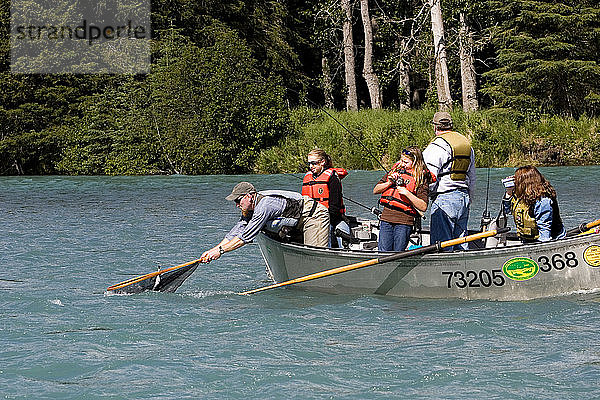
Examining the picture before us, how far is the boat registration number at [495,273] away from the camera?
7.82 meters

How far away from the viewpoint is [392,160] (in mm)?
26141

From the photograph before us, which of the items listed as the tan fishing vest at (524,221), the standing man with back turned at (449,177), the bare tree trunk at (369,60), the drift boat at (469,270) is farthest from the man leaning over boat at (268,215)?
the bare tree trunk at (369,60)

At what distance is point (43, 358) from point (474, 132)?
809 inches

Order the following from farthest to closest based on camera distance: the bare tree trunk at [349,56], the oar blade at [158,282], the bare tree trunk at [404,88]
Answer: the bare tree trunk at [404,88], the bare tree trunk at [349,56], the oar blade at [158,282]

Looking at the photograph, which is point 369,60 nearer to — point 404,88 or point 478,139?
point 404,88

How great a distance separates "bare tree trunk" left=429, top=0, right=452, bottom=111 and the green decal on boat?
20.0 meters

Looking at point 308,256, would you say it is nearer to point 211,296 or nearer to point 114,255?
point 211,296

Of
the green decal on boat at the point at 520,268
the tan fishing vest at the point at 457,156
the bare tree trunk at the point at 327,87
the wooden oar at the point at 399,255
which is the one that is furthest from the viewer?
the bare tree trunk at the point at 327,87

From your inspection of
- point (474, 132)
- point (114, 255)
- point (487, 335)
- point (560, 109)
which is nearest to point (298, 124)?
point (474, 132)

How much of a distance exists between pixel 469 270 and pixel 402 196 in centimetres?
89

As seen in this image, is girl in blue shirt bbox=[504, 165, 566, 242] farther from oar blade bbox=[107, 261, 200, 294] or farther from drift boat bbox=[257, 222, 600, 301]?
oar blade bbox=[107, 261, 200, 294]

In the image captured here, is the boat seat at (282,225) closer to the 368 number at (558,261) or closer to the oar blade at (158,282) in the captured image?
the oar blade at (158,282)

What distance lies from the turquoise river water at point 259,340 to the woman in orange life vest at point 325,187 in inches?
34.2

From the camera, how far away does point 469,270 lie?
8125 millimetres
